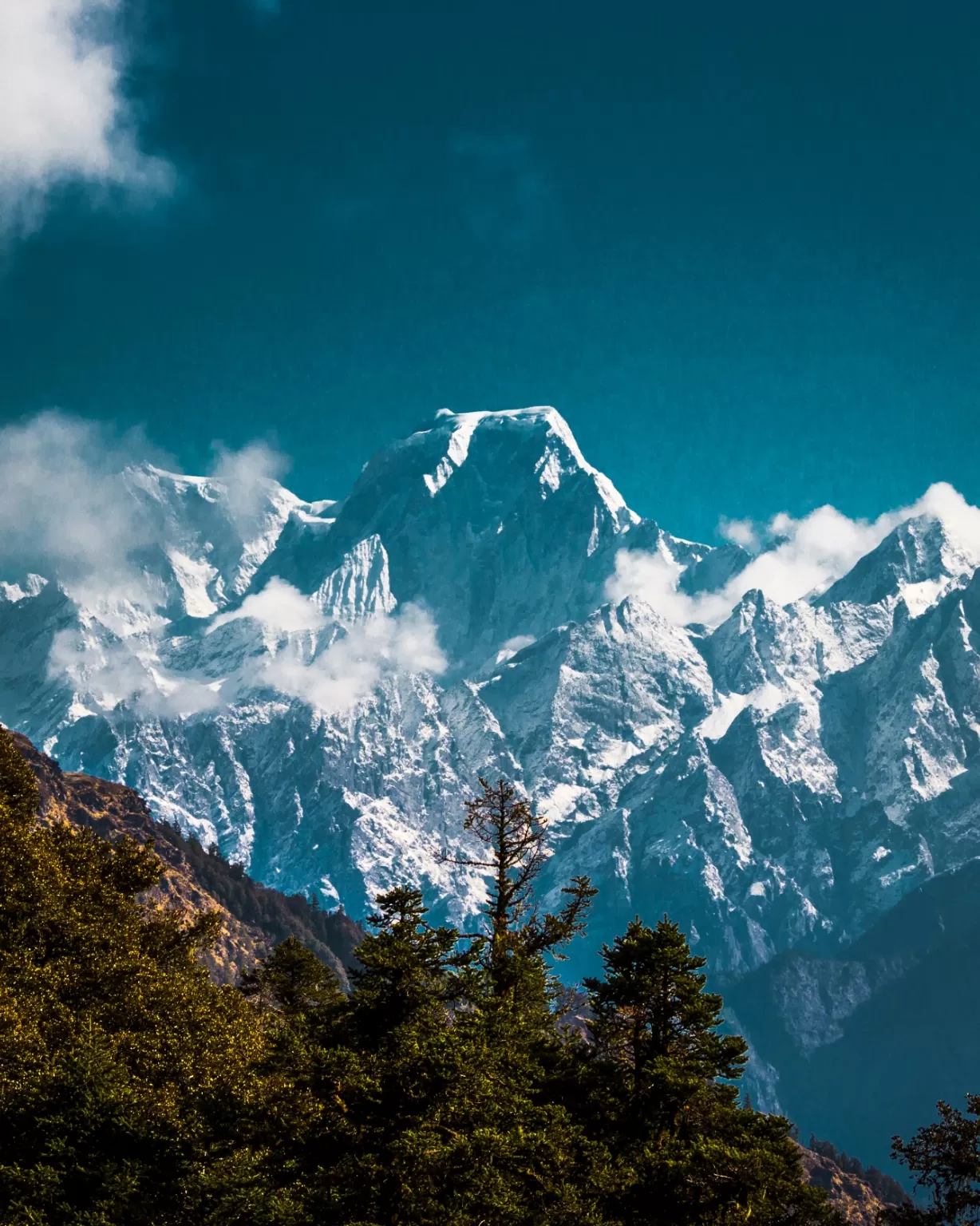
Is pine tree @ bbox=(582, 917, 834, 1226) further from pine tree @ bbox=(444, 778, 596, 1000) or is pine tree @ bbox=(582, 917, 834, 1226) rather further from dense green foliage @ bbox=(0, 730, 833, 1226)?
pine tree @ bbox=(444, 778, 596, 1000)

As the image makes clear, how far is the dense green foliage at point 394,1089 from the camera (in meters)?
41.0

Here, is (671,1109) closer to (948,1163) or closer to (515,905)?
(948,1163)

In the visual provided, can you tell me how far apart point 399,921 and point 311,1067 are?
6621 millimetres

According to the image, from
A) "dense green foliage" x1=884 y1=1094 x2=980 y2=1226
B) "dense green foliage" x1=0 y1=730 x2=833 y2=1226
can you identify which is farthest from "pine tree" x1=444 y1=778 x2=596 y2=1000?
"dense green foliage" x1=884 y1=1094 x2=980 y2=1226

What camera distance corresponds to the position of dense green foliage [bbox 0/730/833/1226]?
4097cm

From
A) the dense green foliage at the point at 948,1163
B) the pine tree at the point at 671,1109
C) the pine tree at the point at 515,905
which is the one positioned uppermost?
the pine tree at the point at 515,905

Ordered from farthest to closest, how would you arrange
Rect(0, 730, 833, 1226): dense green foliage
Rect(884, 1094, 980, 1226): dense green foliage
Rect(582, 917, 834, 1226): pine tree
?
Rect(884, 1094, 980, 1226): dense green foliage → Rect(582, 917, 834, 1226): pine tree → Rect(0, 730, 833, 1226): dense green foliage

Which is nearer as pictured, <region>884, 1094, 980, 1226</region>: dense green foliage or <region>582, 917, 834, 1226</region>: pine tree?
<region>582, 917, 834, 1226</region>: pine tree

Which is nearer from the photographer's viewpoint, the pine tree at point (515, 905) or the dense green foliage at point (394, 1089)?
the dense green foliage at point (394, 1089)

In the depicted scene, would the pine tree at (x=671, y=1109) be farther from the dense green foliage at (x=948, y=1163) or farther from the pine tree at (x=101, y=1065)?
the pine tree at (x=101, y=1065)

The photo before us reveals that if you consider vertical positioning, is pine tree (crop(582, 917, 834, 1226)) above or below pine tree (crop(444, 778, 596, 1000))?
below

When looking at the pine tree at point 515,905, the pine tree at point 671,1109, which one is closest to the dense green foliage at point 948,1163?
the pine tree at point 671,1109

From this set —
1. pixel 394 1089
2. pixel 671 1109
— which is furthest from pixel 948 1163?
pixel 394 1089

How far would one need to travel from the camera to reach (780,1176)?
50.0 metres
